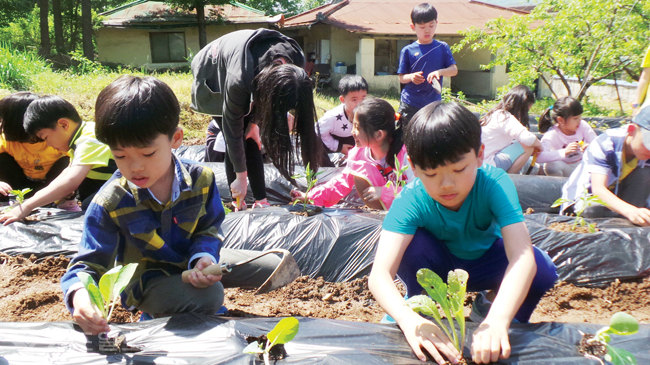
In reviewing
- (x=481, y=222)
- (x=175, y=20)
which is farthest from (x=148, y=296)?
(x=175, y=20)

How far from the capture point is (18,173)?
9.83 ft

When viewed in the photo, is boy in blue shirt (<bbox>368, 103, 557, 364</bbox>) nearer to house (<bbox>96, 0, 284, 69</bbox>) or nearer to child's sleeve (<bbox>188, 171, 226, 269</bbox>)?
child's sleeve (<bbox>188, 171, 226, 269</bbox>)

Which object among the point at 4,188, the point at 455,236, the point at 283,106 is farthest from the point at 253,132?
the point at 455,236

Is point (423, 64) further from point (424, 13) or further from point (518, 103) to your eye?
point (518, 103)

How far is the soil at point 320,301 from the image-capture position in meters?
2.04

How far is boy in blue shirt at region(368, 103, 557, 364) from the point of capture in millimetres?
1255

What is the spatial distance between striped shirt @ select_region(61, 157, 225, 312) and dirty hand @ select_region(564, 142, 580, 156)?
3.16 metres

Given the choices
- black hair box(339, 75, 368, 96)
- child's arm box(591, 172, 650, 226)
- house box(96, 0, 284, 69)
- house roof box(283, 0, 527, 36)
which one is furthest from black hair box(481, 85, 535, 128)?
house box(96, 0, 284, 69)

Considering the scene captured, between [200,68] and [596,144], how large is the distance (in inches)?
90.9

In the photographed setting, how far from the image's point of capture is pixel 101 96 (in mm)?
1413

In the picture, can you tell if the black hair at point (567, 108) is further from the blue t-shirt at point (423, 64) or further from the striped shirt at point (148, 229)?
the striped shirt at point (148, 229)

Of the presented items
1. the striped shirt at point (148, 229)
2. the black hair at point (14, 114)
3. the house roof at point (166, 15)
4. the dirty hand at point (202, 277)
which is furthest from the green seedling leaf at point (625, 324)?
the house roof at point (166, 15)

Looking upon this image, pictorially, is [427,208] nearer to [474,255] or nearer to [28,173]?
[474,255]

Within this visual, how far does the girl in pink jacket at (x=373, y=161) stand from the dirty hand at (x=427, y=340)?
1.50 meters
